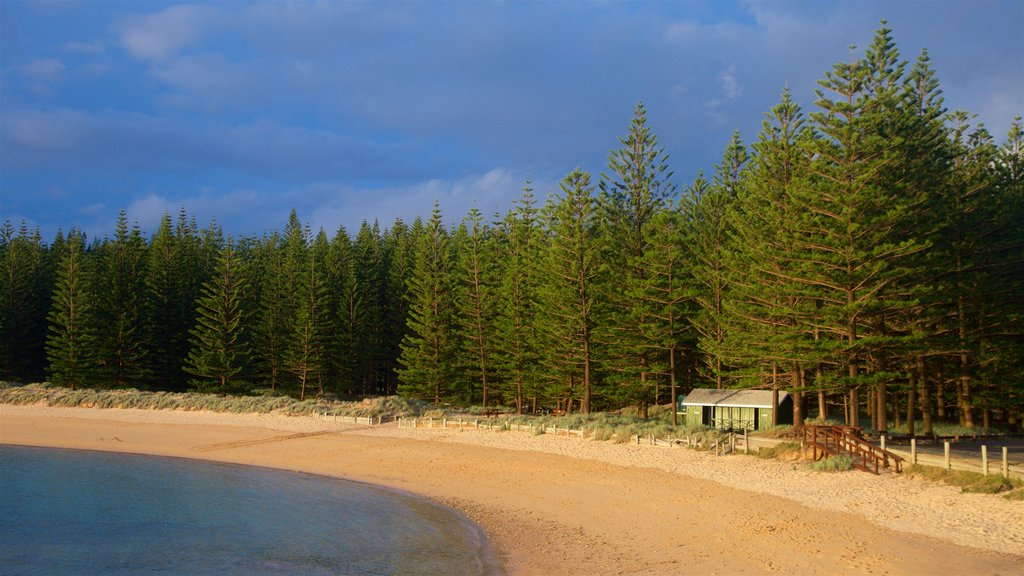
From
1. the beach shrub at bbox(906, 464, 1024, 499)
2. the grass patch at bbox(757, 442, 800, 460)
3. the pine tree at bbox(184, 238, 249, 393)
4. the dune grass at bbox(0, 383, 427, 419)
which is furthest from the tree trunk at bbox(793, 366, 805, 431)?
the pine tree at bbox(184, 238, 249, 393)

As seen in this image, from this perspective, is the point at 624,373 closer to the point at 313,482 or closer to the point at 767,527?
the point at 313,482

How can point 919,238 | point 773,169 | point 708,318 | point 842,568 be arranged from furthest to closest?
point 708,318, point 773,169, point 919,238, point 842,568

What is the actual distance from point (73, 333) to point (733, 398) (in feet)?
139

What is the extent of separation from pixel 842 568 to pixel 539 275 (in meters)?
28.3

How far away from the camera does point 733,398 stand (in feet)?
92.9

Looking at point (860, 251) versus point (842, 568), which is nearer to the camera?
point (842, 568)

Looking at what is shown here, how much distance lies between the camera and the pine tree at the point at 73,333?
46.0 m

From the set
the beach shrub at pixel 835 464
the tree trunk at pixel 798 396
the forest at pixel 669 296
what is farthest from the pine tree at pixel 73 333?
the beach shrub at pixel 835 464

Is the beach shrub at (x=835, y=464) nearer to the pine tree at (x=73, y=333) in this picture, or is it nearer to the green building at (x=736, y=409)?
the green building at (x=736, y=409)

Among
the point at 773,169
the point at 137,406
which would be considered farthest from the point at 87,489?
the point at 773,169

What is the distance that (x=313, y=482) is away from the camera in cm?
2114

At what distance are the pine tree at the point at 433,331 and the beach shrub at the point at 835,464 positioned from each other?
2640 centimetres

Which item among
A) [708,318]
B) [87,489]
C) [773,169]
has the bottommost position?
[87,489]

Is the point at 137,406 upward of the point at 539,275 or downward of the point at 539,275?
downward
